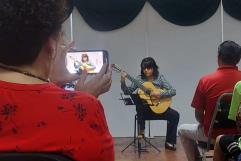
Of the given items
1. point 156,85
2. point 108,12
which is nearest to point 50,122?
point 156,85

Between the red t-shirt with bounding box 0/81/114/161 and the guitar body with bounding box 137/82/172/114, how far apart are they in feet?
18.0

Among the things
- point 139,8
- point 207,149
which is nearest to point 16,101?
point 207,149

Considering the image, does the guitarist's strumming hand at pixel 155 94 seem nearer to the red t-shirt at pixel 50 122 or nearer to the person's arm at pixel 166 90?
the person's arm at pixel 166 90

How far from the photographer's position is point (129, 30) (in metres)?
7.92

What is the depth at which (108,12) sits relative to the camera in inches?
308

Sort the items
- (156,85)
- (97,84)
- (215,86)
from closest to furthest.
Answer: (97,84)
(215,86)
(156,85)

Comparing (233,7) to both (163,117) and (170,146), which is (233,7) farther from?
(170,146)

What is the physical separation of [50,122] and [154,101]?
5617 mm

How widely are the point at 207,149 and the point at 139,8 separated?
14.5 feet

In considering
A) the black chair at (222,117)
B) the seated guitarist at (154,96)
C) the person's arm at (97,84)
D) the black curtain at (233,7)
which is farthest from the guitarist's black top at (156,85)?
the person's arm at (97,84)

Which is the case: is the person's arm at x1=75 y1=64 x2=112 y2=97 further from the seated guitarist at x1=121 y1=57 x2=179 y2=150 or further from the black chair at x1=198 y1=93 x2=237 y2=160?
the seated guitarist at x1=121 y1=57 x2=179 y2=150

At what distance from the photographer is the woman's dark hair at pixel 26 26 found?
1.11 m

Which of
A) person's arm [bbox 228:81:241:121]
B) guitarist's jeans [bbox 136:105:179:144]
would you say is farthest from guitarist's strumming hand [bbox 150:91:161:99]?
person's arm [bbox 228:81:241:121]

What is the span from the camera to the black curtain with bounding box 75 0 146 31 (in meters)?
7.80
